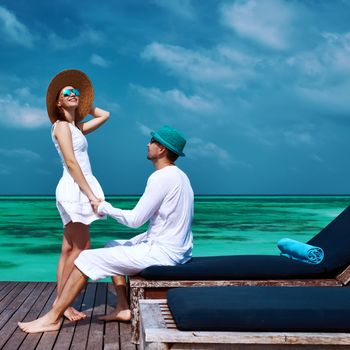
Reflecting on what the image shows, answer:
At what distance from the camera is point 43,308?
437 centimetres

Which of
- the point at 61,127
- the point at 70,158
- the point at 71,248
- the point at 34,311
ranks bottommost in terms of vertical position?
the point at 34,311

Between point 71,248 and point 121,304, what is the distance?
48cm

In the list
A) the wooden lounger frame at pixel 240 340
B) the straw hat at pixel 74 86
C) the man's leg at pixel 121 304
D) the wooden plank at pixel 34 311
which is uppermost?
→ the straw hat at pixel 74 86

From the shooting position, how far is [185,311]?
2.34 m

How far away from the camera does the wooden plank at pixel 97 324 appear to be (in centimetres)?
332

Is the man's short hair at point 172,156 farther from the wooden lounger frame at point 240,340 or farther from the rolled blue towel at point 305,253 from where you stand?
the wooden lounger frame at point 240,340

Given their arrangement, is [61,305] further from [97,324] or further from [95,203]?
[95,203]

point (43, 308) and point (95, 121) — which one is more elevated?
point (95, 121)

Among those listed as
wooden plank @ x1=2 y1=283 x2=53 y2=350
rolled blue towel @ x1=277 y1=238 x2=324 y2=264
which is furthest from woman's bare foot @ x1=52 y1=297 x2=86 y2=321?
rolled blue towel @ x1=277 y1=238 x2=324 y2=264

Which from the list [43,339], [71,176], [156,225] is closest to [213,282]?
[156,225]

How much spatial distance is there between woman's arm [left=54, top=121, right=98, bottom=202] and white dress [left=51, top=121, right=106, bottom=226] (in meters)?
0.04

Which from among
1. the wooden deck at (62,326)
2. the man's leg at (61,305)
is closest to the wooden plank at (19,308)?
the wooden deck at (62,326)

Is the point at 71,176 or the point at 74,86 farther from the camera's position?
the point at 74,86

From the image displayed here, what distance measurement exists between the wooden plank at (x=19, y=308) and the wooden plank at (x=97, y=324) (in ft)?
1.53
